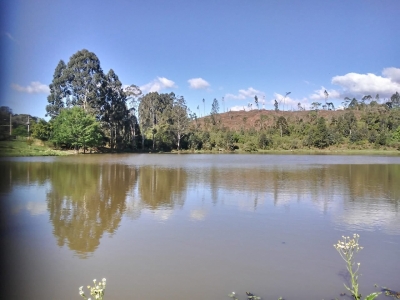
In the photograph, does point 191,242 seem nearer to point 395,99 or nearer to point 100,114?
point 100,114

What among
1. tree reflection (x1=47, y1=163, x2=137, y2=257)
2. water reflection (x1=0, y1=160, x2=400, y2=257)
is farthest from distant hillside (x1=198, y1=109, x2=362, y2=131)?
tree reflection (x1=47, y1=163, x2=137, y2=257)

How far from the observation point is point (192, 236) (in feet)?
23.2

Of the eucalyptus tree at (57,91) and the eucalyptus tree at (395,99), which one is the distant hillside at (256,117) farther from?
the eucalyptus tree at (57,91)

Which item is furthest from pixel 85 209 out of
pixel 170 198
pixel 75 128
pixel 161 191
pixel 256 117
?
pixel 256 117

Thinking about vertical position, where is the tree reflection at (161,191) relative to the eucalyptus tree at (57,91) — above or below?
below

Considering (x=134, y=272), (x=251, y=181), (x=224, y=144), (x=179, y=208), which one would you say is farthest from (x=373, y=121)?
(x=134, y=272)

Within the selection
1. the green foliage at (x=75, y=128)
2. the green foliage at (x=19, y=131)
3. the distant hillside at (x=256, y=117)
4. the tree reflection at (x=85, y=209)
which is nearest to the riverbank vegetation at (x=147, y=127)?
the green foliage at (x=75, y=128)

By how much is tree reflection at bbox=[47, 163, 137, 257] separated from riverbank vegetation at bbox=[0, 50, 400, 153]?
21356 millimetres

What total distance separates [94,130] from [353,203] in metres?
34.7

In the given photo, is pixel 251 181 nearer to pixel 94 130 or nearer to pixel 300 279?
pixel 300 279

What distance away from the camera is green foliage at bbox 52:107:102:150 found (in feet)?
127

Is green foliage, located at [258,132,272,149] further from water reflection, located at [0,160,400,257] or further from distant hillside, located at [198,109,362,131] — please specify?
water reflection, located at [0,160,400,257]

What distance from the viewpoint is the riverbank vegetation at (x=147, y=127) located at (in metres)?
40.6

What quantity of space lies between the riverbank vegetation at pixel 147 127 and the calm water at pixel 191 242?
87.1ft
